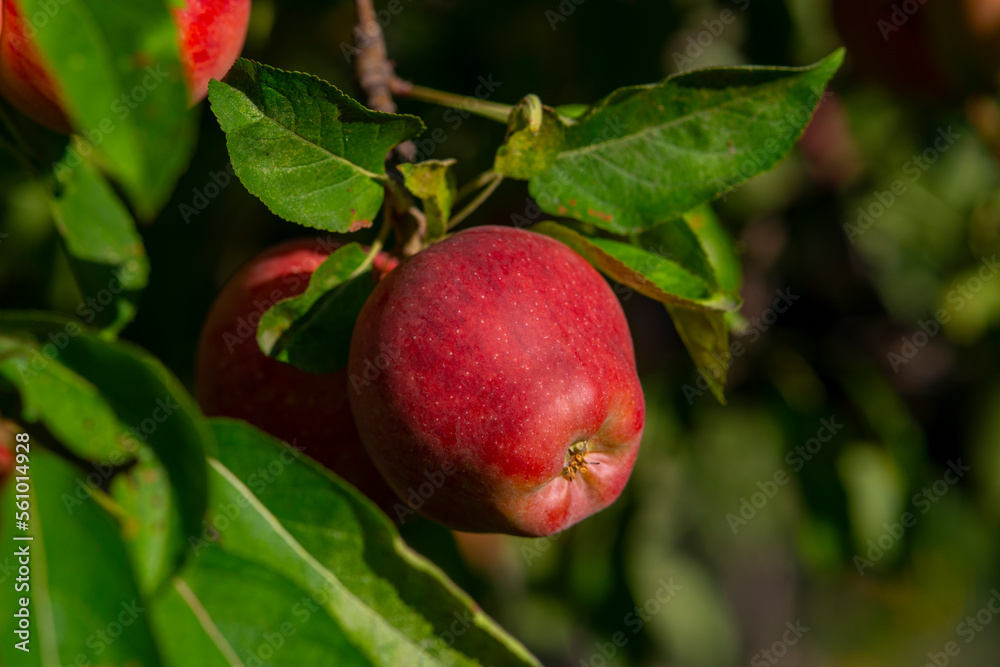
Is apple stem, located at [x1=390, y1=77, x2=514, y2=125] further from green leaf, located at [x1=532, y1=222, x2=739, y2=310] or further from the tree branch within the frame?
green leaf, located at [x1=532, y1=222, x2=739, y2=310]

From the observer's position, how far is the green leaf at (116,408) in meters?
0.83

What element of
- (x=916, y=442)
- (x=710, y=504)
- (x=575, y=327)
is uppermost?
(x=575, y=327)

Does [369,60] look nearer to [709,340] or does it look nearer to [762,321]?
[709,340]

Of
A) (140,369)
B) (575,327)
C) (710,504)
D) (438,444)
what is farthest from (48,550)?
(710,504)

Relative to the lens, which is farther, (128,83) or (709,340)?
(709,340)

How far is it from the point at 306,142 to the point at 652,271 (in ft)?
1.25

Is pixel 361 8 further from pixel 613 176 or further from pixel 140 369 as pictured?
pixel 140 369

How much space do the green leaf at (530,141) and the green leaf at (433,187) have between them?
0.21 feet

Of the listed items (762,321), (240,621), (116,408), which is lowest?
(762,321)

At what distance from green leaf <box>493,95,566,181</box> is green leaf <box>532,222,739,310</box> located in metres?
0.08

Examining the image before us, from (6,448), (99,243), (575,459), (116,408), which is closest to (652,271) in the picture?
(575,459)

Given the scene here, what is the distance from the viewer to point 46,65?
81 cm

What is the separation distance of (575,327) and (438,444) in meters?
0.17

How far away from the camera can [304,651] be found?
916mm
